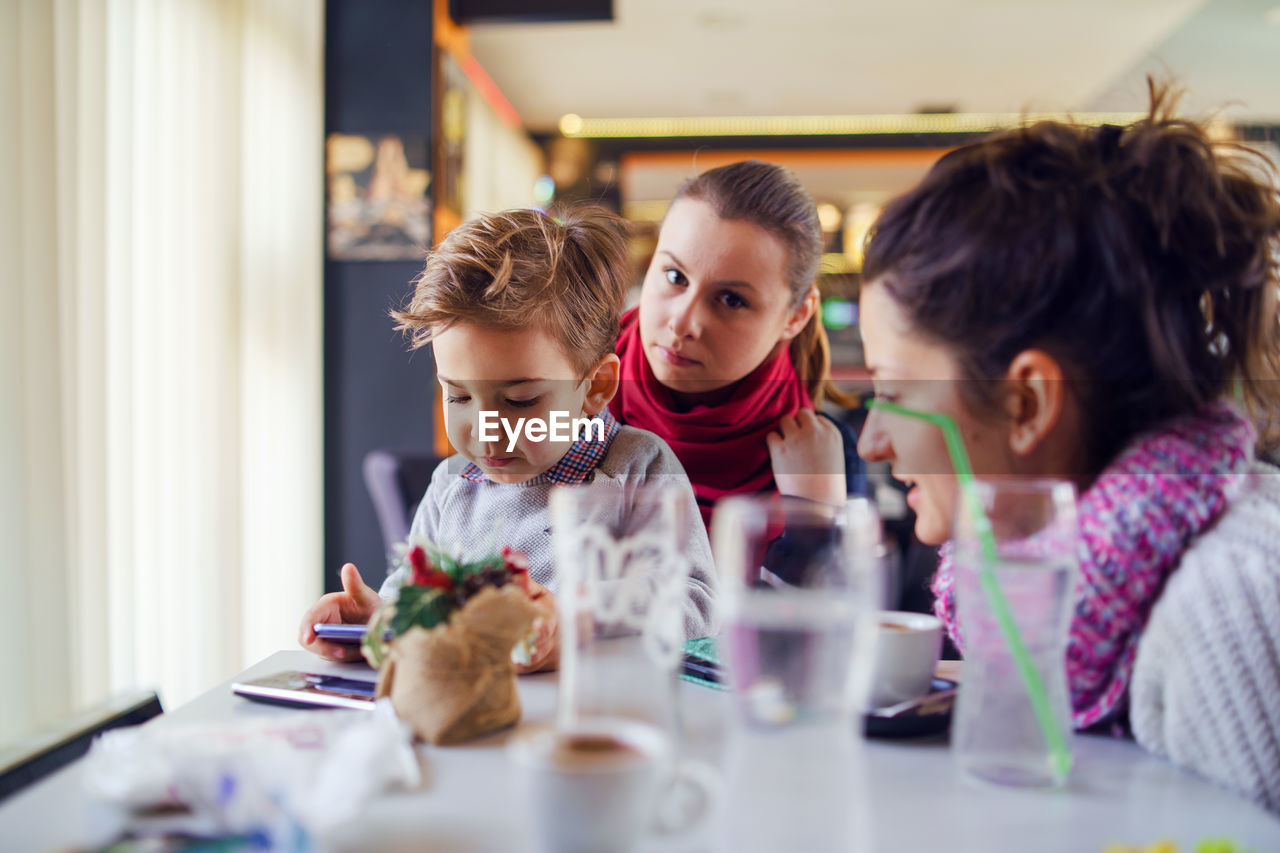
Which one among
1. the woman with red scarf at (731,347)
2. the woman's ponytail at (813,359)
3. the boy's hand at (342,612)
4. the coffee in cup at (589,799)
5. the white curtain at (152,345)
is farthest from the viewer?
the white curtain at (152,345)

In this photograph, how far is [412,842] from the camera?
0.49 meters

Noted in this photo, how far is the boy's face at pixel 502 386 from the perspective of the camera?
1.01 meters

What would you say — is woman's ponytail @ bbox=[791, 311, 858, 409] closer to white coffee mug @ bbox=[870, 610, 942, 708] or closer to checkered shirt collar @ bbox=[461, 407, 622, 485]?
checkered shirt collar @ bbox=[461, 407, 622, 485]

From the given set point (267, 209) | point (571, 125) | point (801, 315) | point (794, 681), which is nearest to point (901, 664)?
point (794, 681)

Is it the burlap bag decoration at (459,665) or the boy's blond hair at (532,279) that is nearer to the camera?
the burlap bag decoration at (459,665)

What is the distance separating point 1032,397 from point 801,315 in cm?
63

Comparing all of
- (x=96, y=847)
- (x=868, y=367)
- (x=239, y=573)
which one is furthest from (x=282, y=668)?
(x=239, y=573)

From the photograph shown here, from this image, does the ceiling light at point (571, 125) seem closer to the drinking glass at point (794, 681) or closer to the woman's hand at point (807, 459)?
the woman's hand at point (807, 459)

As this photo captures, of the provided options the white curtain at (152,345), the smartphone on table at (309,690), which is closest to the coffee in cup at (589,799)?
the smartphone on table at (309,690)

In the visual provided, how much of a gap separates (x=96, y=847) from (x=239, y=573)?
7.38ft

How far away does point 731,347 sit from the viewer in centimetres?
126

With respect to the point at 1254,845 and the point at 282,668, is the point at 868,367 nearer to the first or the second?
the point at 1254,845

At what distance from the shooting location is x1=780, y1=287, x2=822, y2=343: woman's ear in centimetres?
134

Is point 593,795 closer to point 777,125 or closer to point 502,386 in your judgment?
point 502,386
